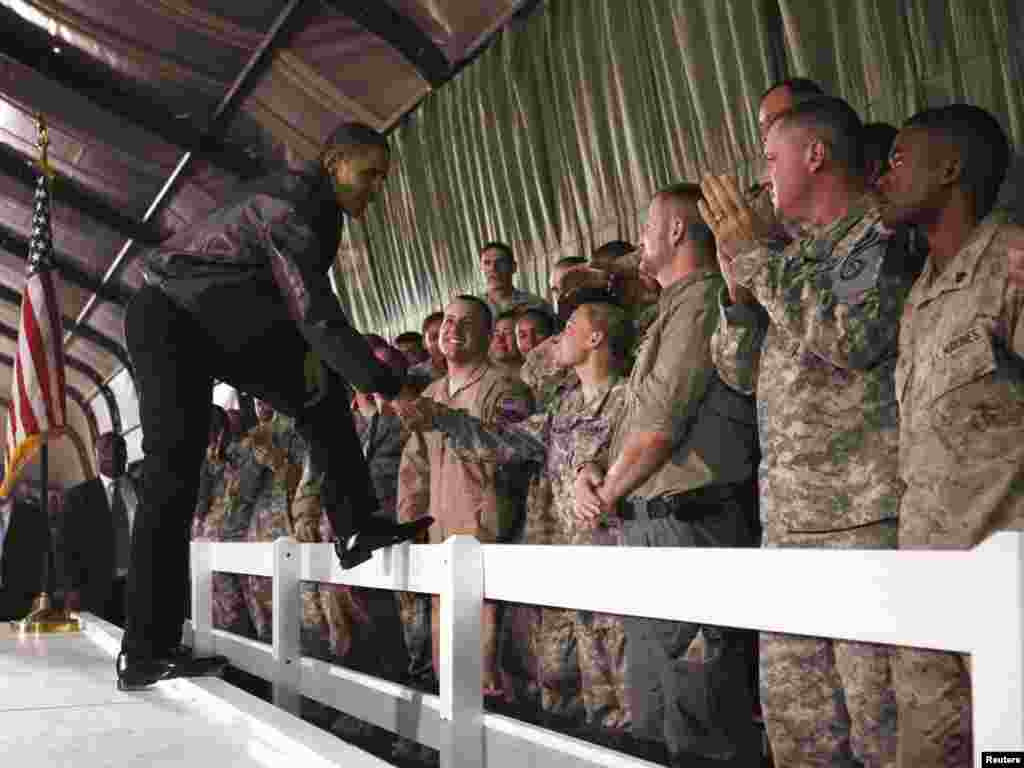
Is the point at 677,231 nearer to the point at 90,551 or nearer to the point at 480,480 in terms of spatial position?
the point at 480,480

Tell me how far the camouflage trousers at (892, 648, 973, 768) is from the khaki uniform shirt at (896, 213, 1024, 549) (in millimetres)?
155

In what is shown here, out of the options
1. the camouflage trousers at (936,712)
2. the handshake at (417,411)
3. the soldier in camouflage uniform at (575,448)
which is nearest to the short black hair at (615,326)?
the soldier in camouflage uniform at (575,448)

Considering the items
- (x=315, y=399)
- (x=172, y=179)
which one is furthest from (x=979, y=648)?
(x=172, y=179)

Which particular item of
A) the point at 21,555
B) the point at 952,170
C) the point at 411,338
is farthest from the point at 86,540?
the point at 952,170

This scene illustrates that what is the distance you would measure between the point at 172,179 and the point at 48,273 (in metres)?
2.84

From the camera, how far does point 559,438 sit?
8.36ft

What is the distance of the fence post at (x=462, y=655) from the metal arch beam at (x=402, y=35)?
11.9 feet

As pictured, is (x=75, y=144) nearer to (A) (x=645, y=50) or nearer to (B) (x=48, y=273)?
(B) (x=48, y=273)

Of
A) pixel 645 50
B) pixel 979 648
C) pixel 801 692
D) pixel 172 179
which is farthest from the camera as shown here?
pixel 172 179

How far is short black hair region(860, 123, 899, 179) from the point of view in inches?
71.0

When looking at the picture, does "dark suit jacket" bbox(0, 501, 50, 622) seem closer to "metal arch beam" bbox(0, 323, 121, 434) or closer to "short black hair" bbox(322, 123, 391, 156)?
"short black hair" bbox(322, 123, 391, 156)

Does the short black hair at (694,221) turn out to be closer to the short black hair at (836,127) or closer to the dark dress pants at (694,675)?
the short black hair at (836,127)

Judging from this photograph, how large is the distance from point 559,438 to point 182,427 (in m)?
0.93

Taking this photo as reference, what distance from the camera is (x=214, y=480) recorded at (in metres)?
5.16
